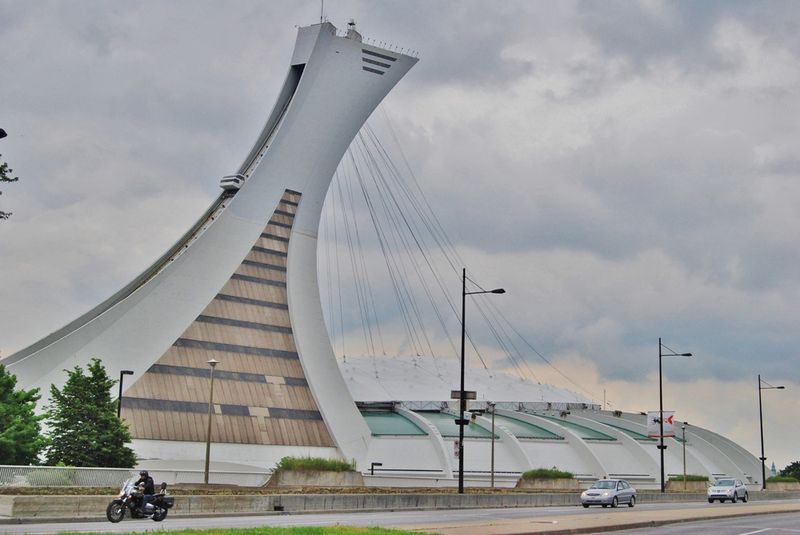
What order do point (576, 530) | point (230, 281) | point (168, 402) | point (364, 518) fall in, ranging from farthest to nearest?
point (230, 281) < point (168, 402) < point (364, 518) < point (576, 530)

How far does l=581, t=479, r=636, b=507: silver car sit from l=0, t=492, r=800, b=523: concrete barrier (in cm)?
305

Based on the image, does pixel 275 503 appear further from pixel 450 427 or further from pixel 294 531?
Result: pixel 450 427

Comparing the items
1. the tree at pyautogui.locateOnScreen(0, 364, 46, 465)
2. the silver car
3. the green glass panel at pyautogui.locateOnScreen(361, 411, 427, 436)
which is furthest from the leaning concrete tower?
the silver car

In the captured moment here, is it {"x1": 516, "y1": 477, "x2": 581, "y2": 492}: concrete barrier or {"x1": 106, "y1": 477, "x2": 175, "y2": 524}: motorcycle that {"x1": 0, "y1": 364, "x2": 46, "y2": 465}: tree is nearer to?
{"x1": 106, "y1": 477, "x2": 175, "y2": 524}: motorcycle

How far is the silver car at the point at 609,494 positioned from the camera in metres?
41.6

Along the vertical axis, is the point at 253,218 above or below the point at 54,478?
above

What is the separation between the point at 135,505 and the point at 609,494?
23074 millimetres

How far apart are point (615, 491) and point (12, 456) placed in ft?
86.1

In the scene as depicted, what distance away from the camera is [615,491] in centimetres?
4212

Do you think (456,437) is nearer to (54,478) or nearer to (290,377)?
(290,377)

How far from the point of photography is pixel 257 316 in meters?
62.8

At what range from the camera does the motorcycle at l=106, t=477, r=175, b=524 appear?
25.9 meters

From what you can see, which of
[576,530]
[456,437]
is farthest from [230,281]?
[576,530]

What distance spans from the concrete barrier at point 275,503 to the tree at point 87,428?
13.2m
